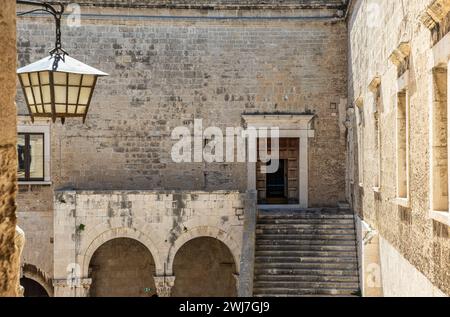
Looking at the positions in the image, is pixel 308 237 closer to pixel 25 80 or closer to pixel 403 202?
pixel 403 202

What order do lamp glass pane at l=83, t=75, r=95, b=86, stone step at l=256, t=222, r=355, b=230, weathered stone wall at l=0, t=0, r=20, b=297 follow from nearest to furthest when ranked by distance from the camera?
weathered stone wall at l=0, t=0, r=20, b=297 → lamp glass pane at l=83, t=75, r=95, b=86 → stone step at l=256, t=222, r=355, b=230

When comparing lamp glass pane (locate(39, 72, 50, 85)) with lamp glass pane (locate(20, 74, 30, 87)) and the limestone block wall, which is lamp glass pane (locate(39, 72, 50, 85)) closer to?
lamp glass pane (locate(20, 74, 30, 87))

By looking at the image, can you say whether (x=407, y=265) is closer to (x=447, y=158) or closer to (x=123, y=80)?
(x=447, y=158)

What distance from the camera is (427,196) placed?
6.46 metres

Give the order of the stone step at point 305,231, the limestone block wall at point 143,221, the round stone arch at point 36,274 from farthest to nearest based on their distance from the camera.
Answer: the round stone arch at point 36,274 → the limestone block wall at point 143,221 → the stone step at point 305,231

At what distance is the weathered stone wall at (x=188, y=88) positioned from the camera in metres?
15.9

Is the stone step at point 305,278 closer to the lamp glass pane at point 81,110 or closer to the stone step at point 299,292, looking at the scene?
the stone step at point 299,292

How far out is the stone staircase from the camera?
12.1 metres

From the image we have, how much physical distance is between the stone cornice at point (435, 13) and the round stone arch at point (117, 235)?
9.28 m

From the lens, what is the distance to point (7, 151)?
2.74 metres

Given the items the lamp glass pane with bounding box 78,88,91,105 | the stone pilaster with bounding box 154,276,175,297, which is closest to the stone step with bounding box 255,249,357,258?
the stone pilaster with bounding box 154,276,175,297

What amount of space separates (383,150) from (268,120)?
622cm

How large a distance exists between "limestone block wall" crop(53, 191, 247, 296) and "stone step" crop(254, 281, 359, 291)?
196 cm

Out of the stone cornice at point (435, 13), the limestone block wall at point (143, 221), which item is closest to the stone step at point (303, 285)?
the limestone block wall at point (143, 221)
